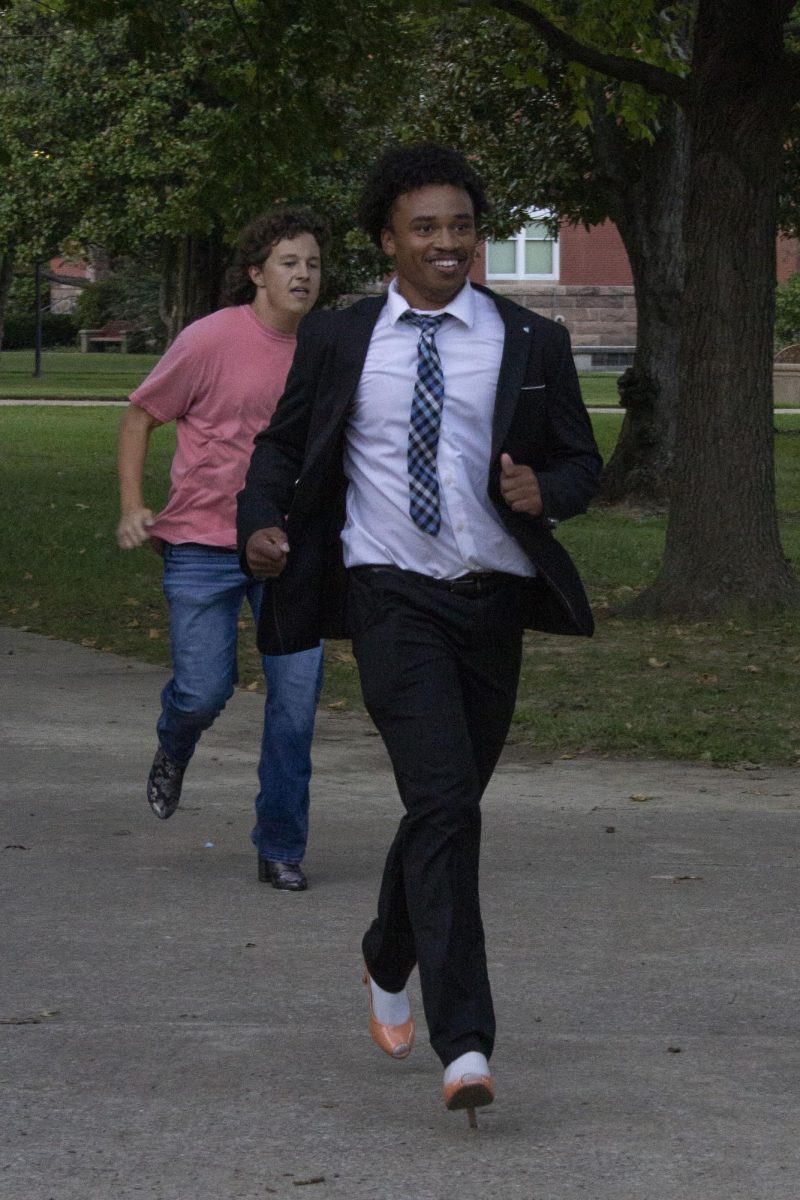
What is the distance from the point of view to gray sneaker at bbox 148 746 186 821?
682cm

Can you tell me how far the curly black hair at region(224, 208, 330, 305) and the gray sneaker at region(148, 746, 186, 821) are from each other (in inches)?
58.9

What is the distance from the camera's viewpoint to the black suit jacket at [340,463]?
4.46m

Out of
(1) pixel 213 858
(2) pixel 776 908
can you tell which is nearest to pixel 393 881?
(2) pixel 776 908

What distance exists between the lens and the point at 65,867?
6.73 metres

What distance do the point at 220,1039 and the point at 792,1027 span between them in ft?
4.31

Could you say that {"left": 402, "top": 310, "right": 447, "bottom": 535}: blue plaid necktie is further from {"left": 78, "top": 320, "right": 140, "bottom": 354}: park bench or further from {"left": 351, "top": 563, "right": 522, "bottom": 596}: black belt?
{"left": 78, "top": 320, "right": 140, "bottom": 354}: park bench

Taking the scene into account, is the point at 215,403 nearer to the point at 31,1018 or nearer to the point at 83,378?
the point at 31,1018

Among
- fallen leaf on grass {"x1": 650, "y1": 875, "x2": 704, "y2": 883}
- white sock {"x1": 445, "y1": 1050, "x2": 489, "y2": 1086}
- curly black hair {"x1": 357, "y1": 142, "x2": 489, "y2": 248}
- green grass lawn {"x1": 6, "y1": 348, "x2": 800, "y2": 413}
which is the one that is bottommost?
fallen leaf on grass {"x1": 650, "y1": 875, "x2": 704, "y2": 883}

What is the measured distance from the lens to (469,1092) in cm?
413

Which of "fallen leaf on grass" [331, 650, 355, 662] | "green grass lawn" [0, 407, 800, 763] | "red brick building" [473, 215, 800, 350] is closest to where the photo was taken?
"green grass lawn" [0, 407, 800, 763]

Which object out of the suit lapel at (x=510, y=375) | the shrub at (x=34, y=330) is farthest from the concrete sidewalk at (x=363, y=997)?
the shrub at (x=34, y=330)

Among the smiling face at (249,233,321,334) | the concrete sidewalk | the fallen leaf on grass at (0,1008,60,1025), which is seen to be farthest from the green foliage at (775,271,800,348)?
the fallen leaf on grass at (0,1008,60,1025)

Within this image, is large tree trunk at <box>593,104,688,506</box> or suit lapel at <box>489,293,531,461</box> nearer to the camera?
suit lapel at <box>489,293,531,461</box>

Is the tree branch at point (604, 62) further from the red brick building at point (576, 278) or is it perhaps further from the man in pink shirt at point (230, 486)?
the red brick building at point (576, 278)
